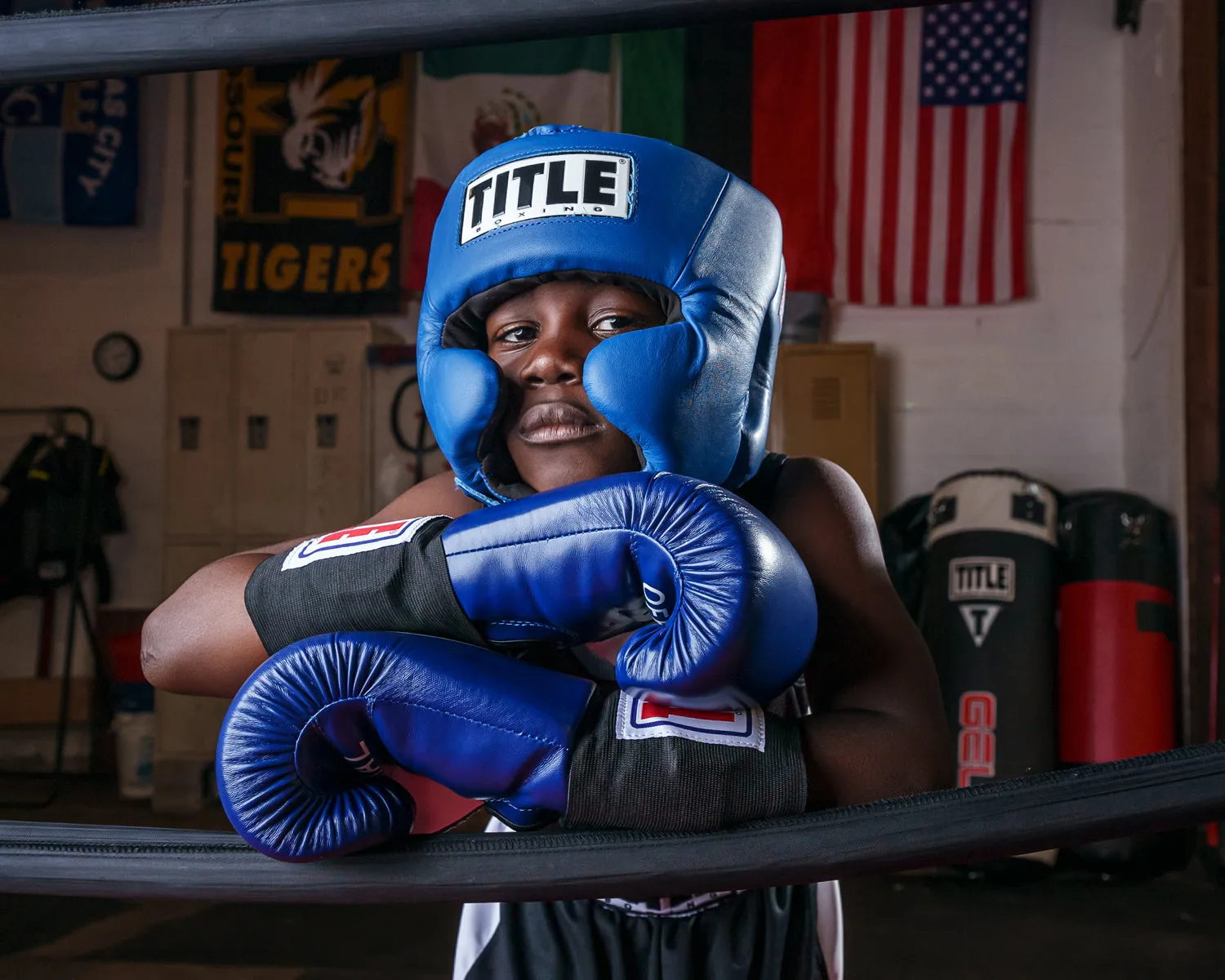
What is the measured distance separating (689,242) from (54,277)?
5.45 m

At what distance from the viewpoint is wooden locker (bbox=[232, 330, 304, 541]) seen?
451 cm

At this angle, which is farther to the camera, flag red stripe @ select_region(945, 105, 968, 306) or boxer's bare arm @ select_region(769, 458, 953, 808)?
flag red stripe @ select_region(945, 105, 968, 306)

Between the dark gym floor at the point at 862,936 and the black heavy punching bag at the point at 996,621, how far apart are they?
1.50 ft

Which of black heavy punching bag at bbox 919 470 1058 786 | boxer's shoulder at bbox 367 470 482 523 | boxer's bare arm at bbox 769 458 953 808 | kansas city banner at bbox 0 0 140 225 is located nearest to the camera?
boxer's bare arm at bbox 769 458 953 808

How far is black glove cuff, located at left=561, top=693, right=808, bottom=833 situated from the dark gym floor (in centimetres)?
226

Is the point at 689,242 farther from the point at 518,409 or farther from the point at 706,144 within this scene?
the point at 706,144

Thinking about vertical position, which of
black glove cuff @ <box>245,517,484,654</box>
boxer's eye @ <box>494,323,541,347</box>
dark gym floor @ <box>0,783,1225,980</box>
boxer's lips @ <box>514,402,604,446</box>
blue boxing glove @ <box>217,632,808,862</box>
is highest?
boxer's eye @ <box>494,323,541,347</box>

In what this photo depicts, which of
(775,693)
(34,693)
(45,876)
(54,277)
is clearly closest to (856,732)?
(775,693)

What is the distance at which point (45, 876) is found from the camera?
61 centimetres

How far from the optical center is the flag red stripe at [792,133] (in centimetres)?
456

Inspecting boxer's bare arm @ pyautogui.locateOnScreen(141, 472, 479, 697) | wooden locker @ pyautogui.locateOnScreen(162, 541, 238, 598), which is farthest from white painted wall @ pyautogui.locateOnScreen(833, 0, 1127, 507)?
boxer's bare arm @ pyautogui.locateOnScreen(141, 472, 479, 697)

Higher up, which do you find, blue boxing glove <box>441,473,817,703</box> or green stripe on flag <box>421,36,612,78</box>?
green stripe on flag <box>421,36,612,78</box>

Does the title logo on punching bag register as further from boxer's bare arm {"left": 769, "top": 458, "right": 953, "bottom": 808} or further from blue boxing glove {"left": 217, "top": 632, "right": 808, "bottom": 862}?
blue boxing glove {"left": 217, "top": 632, "right": 808, "bottom": 862}

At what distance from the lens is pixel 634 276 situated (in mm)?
803
